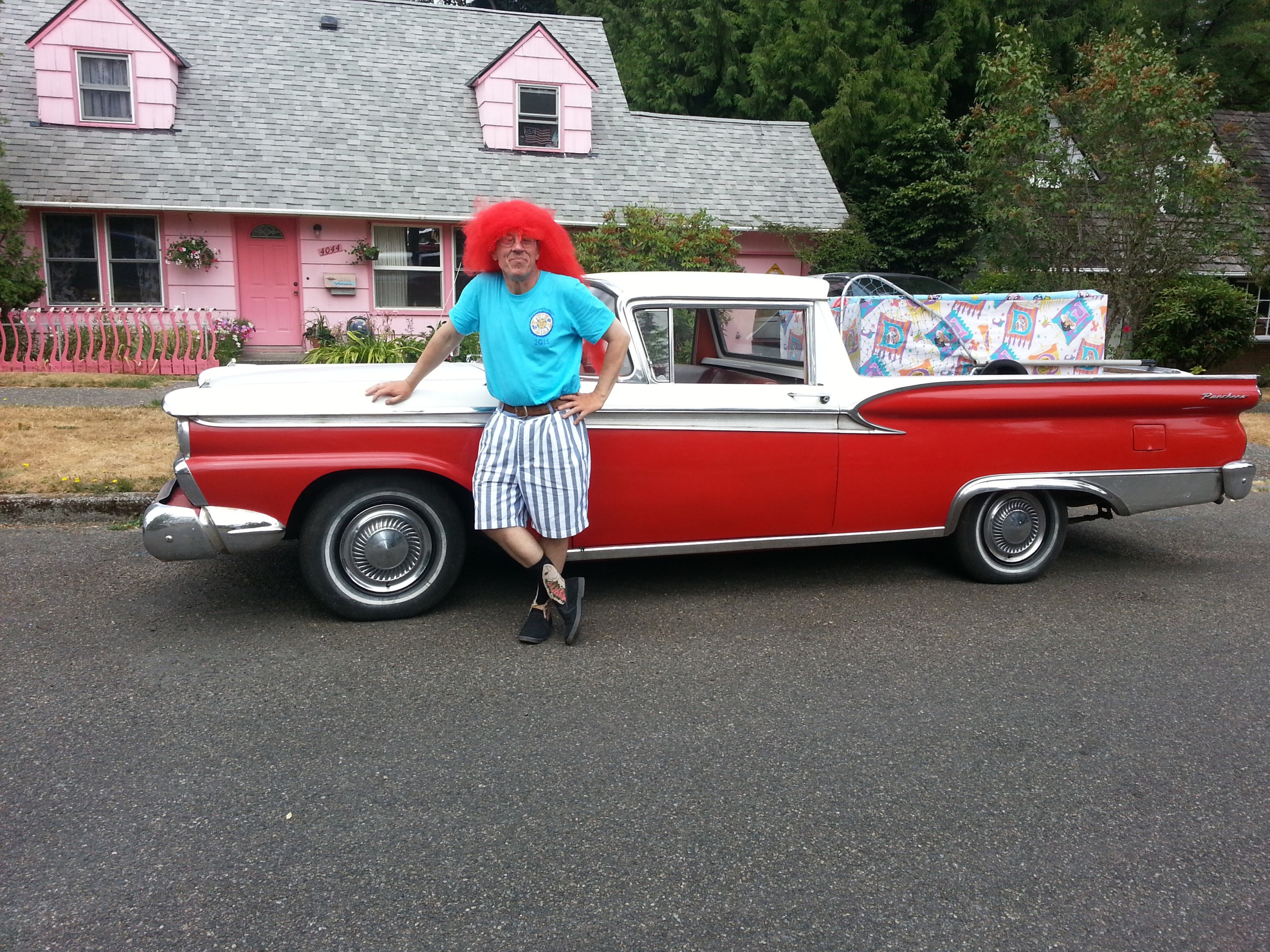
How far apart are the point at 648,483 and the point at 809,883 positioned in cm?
234

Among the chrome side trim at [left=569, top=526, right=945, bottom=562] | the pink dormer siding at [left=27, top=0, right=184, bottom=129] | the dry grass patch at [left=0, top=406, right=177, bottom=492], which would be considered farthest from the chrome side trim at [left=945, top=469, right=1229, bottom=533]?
the pink dormer siding at [left=27, top=0, right=184, bottom=129]

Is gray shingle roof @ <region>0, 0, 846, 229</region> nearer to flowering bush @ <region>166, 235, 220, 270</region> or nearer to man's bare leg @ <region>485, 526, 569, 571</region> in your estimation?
flowering bush @ <region>166, 235, 220, 270</region>

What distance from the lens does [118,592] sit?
5.13 metres

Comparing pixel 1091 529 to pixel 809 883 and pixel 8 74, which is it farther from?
pixel 8 74

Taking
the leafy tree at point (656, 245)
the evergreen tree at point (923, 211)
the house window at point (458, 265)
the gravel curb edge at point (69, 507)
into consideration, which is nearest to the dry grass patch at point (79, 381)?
the leafy tree at point (656, 245)

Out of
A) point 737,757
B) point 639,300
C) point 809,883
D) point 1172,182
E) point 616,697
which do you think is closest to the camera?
point 809,883

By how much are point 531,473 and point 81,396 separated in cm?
866

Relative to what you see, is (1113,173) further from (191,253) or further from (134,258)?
(134,258)

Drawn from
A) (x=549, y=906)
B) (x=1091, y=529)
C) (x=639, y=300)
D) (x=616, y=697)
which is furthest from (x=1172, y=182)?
(x=549, y=906)

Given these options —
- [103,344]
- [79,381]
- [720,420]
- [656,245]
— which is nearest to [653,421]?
[720,420]

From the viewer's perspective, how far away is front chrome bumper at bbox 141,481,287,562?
4406mm

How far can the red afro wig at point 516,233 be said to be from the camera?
4203 millimetres

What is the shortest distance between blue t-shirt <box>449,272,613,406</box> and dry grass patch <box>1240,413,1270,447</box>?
8.34 meters

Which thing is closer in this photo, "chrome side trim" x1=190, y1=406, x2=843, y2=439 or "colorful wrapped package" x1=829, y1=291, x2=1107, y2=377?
"chrome side trim" x1=190, y1=406, x2=843, y2=439
